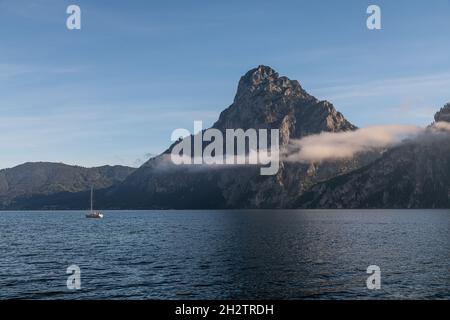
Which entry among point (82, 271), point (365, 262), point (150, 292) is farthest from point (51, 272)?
point (365, 262)

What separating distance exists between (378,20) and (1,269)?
77988 millimetres

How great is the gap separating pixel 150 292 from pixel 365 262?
48.3 m

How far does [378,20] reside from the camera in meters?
54.7

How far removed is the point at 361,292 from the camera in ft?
197
